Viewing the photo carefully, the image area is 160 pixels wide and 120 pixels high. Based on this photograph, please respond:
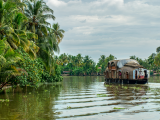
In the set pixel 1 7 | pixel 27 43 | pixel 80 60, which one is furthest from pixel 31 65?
pixel 80 60

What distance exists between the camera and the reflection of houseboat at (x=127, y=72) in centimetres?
3278

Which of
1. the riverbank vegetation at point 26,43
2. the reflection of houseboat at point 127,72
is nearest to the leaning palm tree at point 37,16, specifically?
the riverbank vegetation at point 26,43

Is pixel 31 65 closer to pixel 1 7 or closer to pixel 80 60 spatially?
pixel 1 7

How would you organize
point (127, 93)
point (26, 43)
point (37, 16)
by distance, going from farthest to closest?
point (37, 16), point (26, 43), point (127, 93)

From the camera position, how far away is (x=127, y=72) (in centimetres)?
3356

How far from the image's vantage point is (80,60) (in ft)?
347

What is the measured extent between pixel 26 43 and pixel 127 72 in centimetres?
1849

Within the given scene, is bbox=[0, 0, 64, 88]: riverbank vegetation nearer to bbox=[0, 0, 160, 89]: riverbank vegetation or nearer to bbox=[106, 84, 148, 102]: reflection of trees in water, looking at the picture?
bbox=[0, 0, 160, 89]: riverbank vegetation

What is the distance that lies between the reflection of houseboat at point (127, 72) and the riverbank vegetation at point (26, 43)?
965 centimetres

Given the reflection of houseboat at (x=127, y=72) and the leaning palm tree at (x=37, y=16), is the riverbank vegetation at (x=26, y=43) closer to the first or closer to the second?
the leaning palm tree at (x=37, y=16)

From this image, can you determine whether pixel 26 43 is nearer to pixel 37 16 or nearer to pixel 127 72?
pixel 37 16

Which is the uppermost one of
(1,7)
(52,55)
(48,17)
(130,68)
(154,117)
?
(48,17)

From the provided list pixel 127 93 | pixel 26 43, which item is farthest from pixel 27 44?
pixel 127 93

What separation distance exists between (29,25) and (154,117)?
1003 inches
